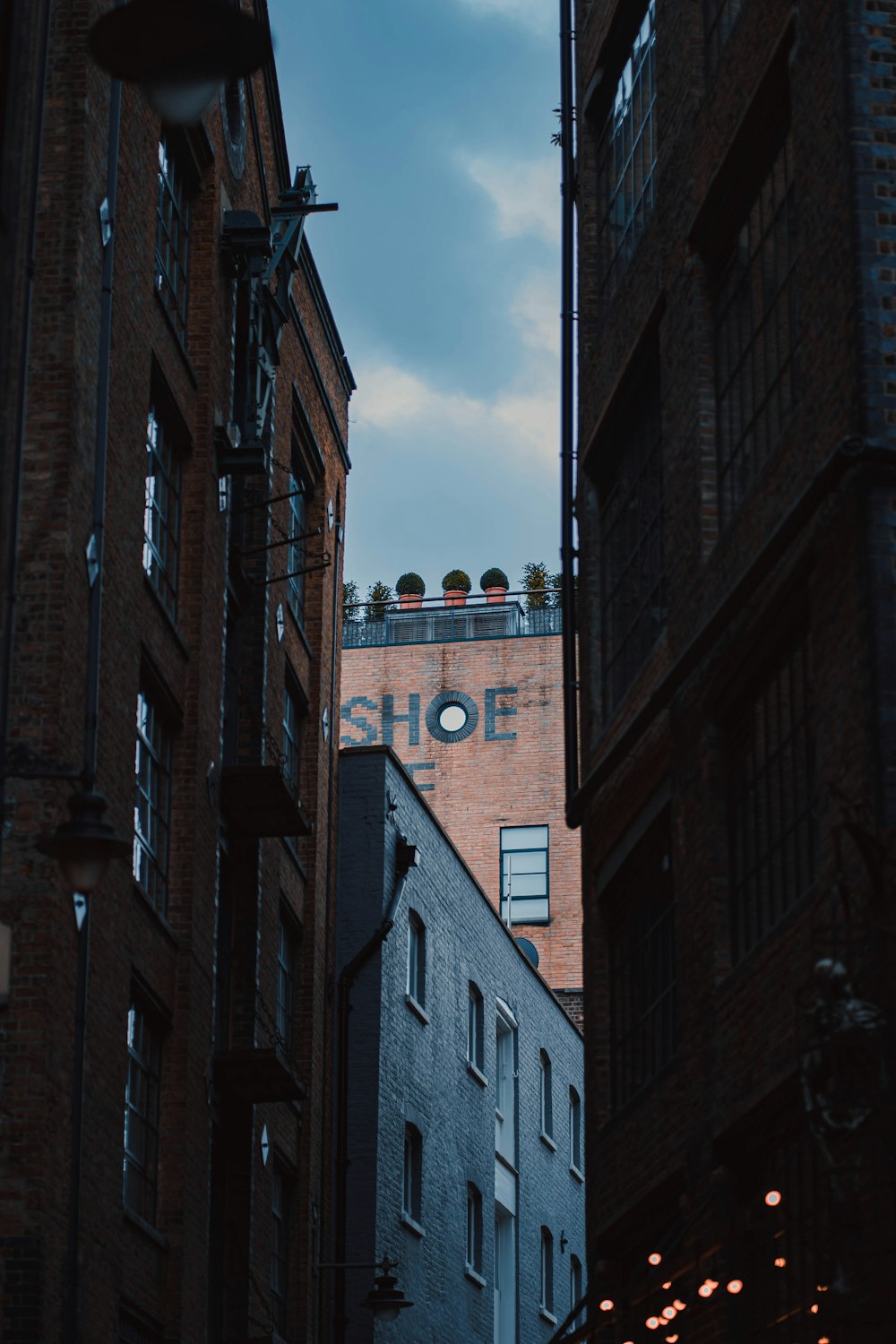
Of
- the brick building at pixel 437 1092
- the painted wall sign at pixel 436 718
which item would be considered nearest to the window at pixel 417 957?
the brick building at pixel 437 1092

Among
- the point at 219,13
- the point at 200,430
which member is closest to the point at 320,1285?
the point at 200,430

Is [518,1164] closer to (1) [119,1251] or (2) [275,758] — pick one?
(2) [275,758]

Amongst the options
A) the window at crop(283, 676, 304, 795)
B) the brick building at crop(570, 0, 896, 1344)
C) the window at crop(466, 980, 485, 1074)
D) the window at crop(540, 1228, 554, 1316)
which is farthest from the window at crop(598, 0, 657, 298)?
the window at crop(540, 1228, 554, 1316)

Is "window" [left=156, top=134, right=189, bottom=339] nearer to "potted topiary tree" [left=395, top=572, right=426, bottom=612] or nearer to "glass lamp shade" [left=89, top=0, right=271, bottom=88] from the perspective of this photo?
"glass lamp shade" [left=89, top=0, right=271, bottom=88]

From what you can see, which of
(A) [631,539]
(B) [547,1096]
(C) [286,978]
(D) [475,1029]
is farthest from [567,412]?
(B) [547,1096]

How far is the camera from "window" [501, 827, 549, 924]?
164 feet

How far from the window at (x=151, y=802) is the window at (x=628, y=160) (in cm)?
628

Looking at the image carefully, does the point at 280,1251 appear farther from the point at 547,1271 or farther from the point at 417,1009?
the point at 547,1271

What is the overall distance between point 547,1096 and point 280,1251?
49.8 feet

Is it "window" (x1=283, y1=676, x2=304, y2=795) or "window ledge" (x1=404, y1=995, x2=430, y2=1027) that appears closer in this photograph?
"window" (x1=283, y1=676, x2=304, y2=795)

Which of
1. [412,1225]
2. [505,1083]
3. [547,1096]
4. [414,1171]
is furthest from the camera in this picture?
[547,1096]

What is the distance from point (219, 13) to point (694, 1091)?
10102mm

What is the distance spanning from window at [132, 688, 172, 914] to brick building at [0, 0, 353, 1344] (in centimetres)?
5

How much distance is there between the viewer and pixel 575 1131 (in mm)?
43156
